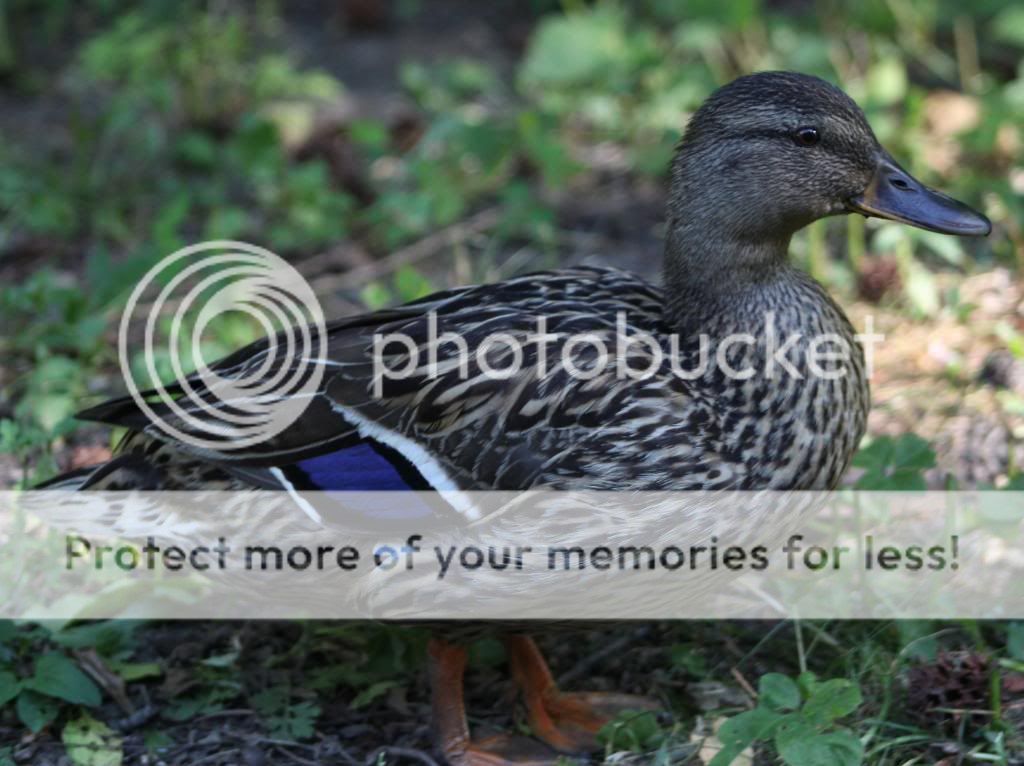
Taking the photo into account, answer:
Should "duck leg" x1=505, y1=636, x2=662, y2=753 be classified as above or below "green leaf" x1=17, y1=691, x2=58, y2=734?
below

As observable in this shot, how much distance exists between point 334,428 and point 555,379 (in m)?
0.51

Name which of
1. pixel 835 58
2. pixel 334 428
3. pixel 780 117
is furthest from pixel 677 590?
pixel 835 58

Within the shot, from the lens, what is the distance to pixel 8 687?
10.6ft

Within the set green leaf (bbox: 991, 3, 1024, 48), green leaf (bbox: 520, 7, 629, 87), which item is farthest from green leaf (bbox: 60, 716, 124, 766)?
green leaf (bbox: 991, 3, 1024, 48)

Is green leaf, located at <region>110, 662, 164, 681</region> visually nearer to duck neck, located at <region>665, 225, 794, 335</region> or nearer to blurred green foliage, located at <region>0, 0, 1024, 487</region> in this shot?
blurred green foliage, located at <region>0, 0, 1024, 487</region>

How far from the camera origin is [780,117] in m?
3.17

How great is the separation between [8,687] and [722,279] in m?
1.91

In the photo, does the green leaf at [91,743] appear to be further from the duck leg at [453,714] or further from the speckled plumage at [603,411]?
the duck leg at [453,714]

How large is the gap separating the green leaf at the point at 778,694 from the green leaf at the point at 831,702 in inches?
1.2

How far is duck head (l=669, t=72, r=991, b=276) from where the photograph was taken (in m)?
3.17

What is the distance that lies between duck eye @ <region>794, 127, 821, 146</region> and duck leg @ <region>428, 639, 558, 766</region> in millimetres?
1400

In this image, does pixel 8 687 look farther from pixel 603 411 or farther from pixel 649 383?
pixel 649 383

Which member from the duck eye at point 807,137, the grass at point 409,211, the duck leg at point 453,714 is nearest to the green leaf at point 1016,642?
the grass at point 409,211

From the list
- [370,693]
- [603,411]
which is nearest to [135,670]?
[370,693]
